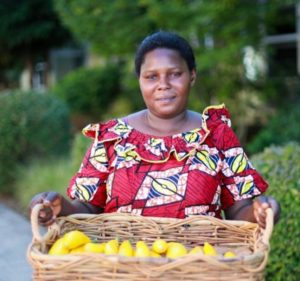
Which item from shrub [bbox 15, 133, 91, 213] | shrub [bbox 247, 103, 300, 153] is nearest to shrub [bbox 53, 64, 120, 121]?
shrub [bbox 15, 133, 91, 213]

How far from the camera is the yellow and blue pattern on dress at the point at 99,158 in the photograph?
7.44 feet

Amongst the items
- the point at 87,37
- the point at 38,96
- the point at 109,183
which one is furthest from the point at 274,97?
the point at 109,183

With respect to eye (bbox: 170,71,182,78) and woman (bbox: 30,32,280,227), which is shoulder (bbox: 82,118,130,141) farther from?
eye (bbox: 170,71,182,78)

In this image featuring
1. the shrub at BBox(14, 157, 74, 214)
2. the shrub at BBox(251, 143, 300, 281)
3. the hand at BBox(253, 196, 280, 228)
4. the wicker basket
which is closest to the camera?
the wicker basket

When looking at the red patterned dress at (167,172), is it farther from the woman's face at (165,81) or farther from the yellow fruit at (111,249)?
the yellow fruit at (111,249)

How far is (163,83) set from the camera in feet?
7.09

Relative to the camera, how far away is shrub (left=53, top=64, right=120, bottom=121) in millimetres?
12344

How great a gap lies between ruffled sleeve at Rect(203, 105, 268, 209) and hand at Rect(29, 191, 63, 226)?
654mm

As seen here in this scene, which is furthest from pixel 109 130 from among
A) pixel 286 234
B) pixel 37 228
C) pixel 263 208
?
pixel 286 234

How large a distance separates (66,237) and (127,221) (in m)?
0.32

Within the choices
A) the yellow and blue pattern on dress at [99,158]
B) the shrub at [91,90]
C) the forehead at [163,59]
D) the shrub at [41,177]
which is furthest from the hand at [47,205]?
the shrub at [91,90]

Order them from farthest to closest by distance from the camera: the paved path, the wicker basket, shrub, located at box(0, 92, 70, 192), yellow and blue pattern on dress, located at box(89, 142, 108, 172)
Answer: shrub, located at box(0, 92, 70, 192) → the paved path → yellow and blue pattern on dress, located at box(89, 142, 108, 172) → the wicker basket

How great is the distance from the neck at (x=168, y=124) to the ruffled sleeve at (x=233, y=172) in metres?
0.11

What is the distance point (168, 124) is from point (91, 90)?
10235mm
